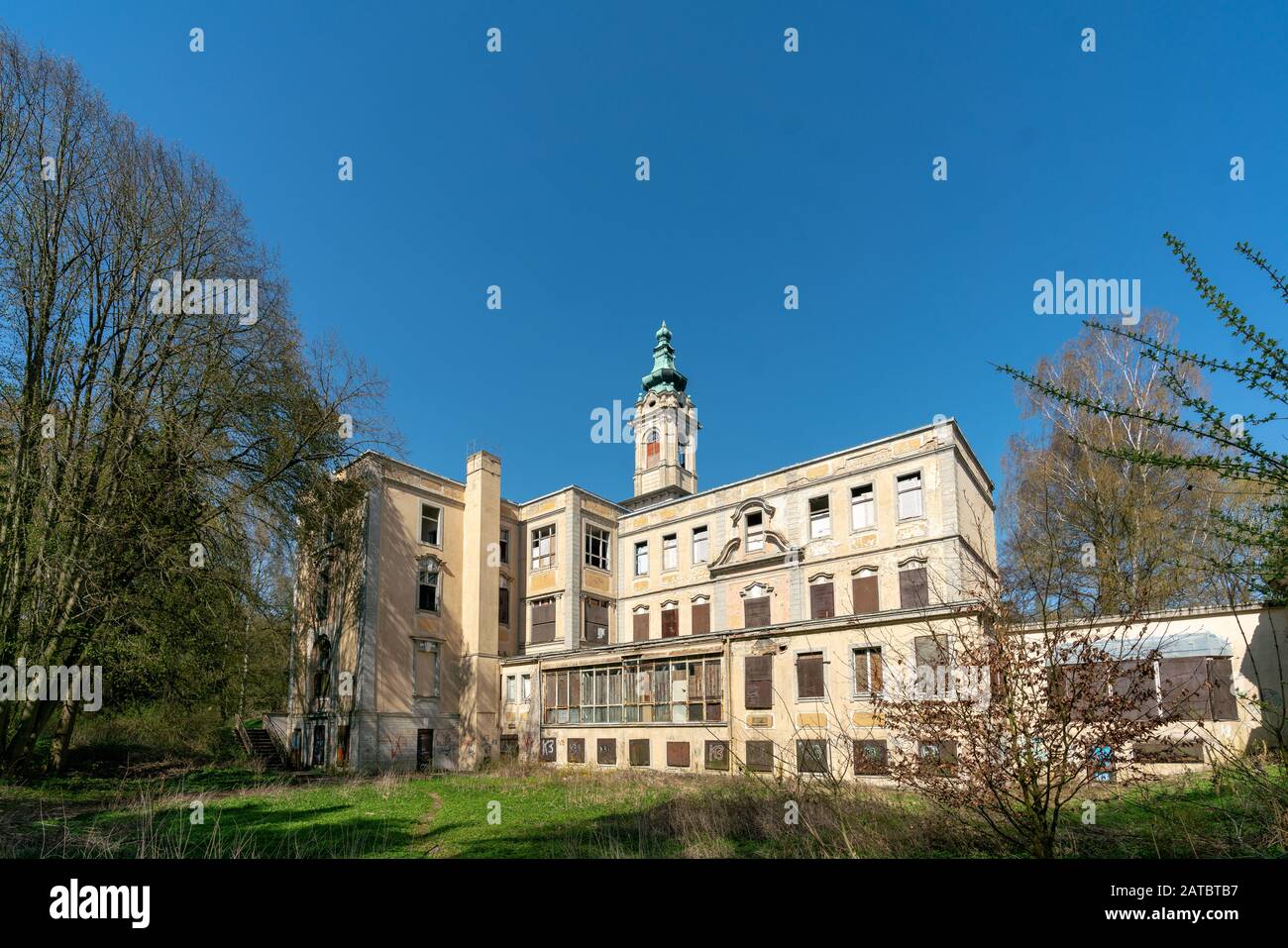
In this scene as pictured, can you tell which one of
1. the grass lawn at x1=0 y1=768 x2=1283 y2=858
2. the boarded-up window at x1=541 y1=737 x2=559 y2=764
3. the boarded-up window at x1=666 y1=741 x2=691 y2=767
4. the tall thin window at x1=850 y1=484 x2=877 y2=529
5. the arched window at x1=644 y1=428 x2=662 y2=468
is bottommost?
the boarded-up window at x1=541 y1=737 x2=559 y2=764

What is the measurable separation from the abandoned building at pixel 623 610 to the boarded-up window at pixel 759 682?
0.08 metres

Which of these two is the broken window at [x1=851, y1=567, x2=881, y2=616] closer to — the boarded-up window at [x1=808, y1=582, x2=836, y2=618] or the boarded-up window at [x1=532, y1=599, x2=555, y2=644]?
the boarded-up window at [x1=808, y1=582, x2=836, y2=618]

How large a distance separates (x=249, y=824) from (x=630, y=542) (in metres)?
26.3

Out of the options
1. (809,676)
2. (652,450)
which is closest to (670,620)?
(809,676)

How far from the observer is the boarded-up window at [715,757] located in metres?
26.9

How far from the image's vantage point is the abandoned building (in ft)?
89.5

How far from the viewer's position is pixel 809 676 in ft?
84.6

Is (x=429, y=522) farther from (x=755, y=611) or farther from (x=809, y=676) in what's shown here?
(x=809, y=676)

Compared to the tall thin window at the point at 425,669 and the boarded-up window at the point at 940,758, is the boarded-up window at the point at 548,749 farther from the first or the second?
the boarded-up window at the point at 940,758

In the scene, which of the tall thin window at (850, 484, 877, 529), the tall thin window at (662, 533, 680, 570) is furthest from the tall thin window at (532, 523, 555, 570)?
the tall thin window at (850, 484, 877, 529)

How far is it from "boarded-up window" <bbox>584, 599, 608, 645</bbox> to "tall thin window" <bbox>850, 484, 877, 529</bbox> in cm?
1410

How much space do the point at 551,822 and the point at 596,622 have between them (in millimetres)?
23105

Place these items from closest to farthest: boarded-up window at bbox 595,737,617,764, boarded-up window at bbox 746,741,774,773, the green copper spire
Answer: boarded-up window at bbox 746,741,774,773, boarded-up window at bbox 595,737,617,764, the green copper spire
